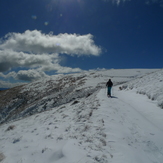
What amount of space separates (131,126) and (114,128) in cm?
118

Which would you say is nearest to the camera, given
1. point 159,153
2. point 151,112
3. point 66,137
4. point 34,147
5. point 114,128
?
point 159,153

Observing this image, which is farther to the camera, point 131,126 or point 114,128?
point 131,126

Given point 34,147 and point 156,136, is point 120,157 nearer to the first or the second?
point 156,136

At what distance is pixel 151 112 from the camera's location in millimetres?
8281

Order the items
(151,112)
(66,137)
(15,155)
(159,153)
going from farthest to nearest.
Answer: (151,112), (66,137), (15,155), (159,153)

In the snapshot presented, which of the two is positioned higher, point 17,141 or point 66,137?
point 66,137

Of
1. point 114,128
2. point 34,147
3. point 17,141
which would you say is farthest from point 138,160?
point 17,141

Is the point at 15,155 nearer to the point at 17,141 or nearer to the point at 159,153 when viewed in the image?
the point at 17,141

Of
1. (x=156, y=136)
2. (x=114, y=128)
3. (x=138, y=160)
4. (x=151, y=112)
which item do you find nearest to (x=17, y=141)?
(x=114, y=128)

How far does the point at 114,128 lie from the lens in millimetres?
5648

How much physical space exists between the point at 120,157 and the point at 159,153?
5.36 feet


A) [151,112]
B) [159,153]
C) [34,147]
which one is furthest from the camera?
[151,112]

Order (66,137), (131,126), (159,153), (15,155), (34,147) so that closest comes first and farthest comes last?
(159,153) < (15,155) < (34,147) < (66,137) < (131,126)

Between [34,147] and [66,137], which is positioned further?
[66,137]
